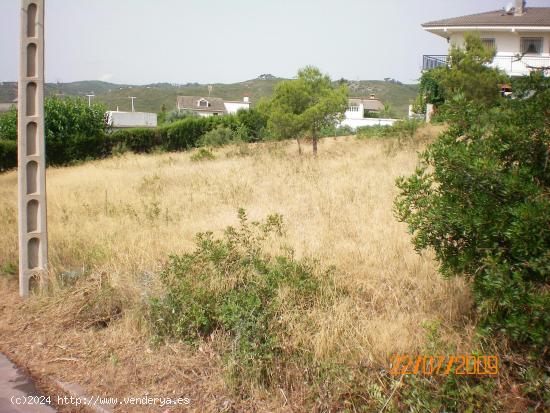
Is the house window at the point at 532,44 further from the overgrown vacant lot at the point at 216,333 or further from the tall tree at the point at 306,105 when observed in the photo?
the overgrown vacant lot at the point at 216,333

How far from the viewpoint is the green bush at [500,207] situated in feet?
9.20

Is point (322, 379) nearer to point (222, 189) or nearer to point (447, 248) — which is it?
point (447, 248)

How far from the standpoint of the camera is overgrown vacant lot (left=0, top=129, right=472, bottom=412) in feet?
10.9

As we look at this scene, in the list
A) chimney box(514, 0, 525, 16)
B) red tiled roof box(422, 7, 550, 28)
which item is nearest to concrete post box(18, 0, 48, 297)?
red tiled roof box(422, 7, 550, 28)

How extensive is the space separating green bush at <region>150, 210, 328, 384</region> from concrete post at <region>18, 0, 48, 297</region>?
1.45 metres

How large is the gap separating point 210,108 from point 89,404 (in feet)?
A: 261

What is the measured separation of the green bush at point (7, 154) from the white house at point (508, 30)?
2156 cm

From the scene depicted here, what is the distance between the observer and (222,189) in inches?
407

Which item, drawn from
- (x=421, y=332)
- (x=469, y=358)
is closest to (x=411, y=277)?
(x=421, y=332)

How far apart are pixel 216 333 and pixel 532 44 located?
30757 mm

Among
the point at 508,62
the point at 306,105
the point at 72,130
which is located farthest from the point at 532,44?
the point at 72,130

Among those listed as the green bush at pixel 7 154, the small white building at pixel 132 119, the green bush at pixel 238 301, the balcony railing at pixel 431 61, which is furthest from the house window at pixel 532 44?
the small white building at pixel 132 119

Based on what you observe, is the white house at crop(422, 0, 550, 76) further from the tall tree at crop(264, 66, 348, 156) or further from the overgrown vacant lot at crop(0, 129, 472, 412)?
the overgrown vacant lot at crop(0, 129, 472, 412)

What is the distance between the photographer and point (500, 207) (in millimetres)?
3094
